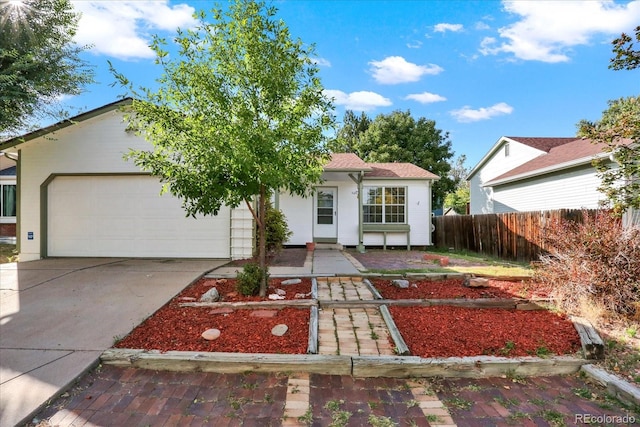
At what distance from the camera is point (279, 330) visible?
357cm

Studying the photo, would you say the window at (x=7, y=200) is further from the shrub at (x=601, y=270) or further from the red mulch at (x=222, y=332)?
the shrub at (x=601, y=270)

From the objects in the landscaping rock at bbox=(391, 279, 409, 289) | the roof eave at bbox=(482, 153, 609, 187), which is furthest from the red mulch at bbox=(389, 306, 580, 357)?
the roof eave at bbox=(482, 153, 609, 187)

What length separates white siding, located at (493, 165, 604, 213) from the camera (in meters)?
10.1

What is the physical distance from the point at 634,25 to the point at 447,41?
8.76m

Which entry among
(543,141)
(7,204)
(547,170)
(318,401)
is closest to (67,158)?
(318,401)

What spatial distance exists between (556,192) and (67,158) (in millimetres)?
16373

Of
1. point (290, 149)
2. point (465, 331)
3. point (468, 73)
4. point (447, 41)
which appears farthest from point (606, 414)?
point (468, 73)

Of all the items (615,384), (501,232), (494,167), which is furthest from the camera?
(494,167)

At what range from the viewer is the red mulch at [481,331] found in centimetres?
320

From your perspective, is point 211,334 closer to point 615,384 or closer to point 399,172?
point 615,384

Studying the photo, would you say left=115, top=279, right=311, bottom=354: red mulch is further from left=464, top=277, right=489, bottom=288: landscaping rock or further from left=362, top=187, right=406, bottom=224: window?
left=362, top=187, right=406, bottom=224: window

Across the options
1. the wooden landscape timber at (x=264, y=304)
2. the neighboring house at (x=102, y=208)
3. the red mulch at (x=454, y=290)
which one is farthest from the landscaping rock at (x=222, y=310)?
the neighboring house at (x=102, y=208)

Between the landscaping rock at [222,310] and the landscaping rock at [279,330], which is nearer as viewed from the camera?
the landscaping rock at [279,330]

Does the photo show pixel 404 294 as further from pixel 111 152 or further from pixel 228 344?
pixel 111 152
